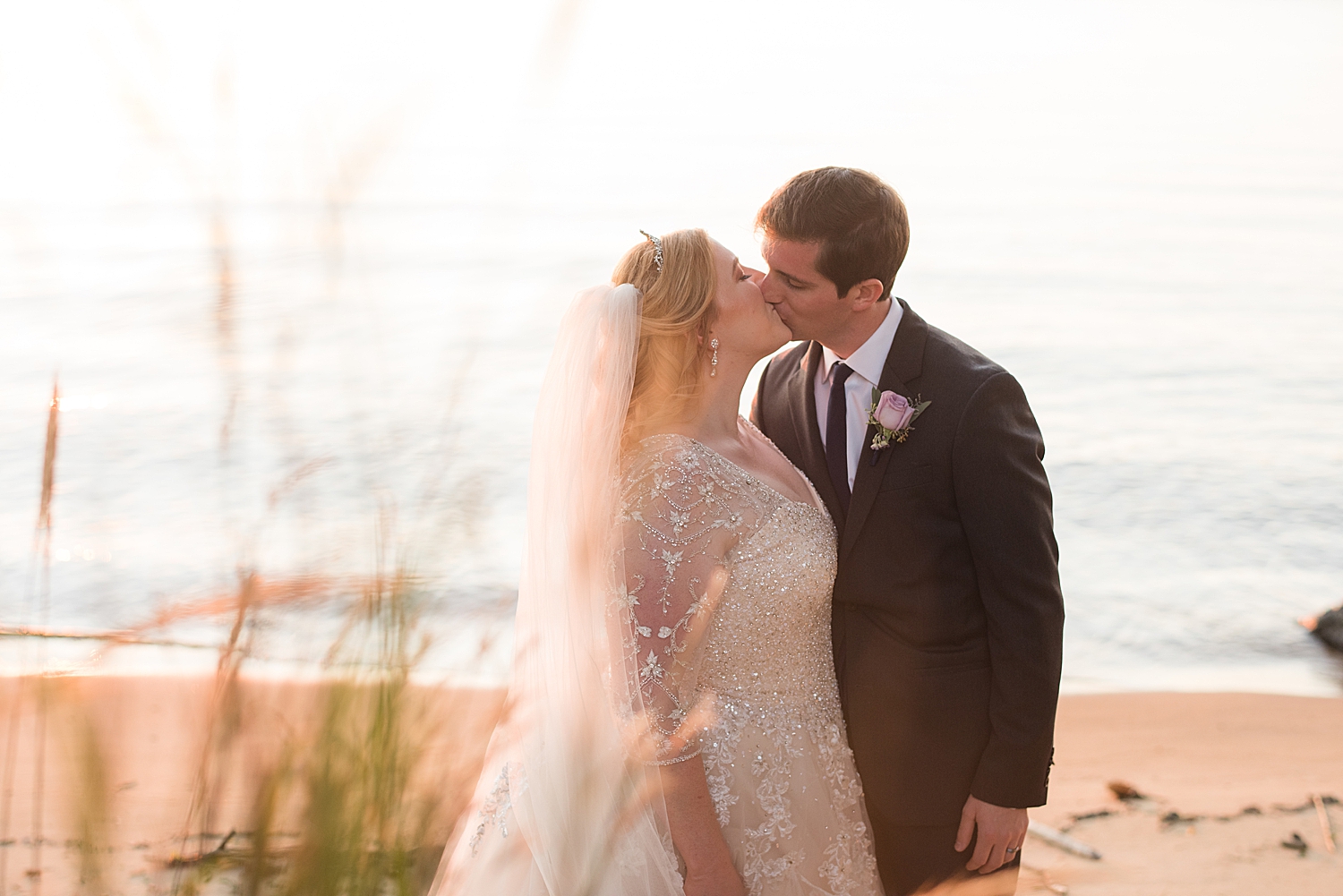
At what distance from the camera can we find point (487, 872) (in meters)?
2.22

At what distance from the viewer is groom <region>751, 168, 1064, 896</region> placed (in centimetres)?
279

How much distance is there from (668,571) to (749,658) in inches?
17.1

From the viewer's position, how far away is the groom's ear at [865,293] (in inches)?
117

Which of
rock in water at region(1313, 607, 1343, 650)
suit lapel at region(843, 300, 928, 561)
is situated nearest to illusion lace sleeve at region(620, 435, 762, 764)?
suit lapel at region(843, 300, 928, 561)

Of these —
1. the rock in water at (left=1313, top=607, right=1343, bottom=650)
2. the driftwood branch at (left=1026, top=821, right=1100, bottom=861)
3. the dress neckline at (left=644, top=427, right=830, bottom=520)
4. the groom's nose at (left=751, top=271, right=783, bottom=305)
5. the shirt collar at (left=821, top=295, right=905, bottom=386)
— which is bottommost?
the rock in water at (left=1313, top=607, right=1343, bottom=650)

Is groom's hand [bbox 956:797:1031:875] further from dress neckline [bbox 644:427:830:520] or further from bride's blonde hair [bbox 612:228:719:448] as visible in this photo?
bride's blonde hair [bbox 612:228:719:448]

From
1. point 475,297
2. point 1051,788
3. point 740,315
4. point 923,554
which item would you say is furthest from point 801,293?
point 1051,788

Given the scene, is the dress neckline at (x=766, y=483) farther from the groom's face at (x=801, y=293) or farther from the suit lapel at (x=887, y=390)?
the groom's face at (x=801, y=293)

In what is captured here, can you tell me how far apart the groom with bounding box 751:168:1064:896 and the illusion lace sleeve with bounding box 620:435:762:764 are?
448 millimetres

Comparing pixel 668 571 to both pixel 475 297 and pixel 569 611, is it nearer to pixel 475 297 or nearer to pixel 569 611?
pixel 569 611

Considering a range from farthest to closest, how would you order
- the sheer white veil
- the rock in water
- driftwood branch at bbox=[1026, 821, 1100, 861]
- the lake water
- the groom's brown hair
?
1. the rock in water
2. driftwood branch at bbox=[1026, 821, 1100, 861]
3. the groom's brown hair
4. the sheer white veil
5. the lake water

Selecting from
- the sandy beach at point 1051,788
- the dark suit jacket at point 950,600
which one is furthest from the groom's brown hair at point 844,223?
the sandy beach at point 1051,788

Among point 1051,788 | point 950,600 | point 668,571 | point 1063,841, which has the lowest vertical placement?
point 1051,788

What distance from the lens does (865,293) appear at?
118 inches
